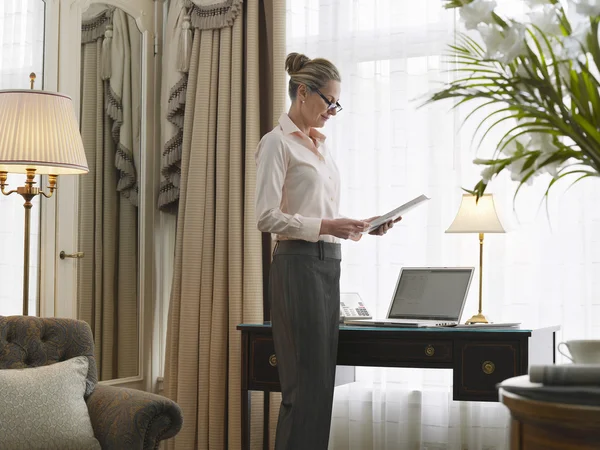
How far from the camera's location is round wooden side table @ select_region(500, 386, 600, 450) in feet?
3.47

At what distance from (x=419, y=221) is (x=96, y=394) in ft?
5.17

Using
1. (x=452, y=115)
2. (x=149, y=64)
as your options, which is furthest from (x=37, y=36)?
(x=452, y=115)

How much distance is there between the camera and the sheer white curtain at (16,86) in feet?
11.0

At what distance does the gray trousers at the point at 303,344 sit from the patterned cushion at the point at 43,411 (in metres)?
0.60

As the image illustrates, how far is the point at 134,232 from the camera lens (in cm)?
405

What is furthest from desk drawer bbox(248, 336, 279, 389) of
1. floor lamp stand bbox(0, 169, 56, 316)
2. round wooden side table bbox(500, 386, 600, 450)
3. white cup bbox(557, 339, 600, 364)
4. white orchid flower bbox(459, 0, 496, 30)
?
white orchid flower bbox(459, 0, 496, 30)

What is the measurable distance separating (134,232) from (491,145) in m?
1.73

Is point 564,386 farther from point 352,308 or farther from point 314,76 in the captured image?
point 352,308

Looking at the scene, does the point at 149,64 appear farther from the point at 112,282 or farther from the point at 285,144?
the point at 285,144

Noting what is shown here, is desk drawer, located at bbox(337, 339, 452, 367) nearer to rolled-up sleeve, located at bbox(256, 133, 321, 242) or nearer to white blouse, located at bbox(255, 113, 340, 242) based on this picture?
white blouse, located at bbox(255, 113, 340, 242)

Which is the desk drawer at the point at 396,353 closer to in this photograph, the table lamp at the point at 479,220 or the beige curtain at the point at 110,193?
the table lamp at the point at 479,220

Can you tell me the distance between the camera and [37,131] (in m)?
2.80

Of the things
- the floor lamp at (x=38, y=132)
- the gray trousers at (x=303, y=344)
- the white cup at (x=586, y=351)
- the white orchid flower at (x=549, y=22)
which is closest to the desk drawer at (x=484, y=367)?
the gray trousers at (x=303, y=344)

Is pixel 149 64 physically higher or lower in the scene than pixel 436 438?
higher
